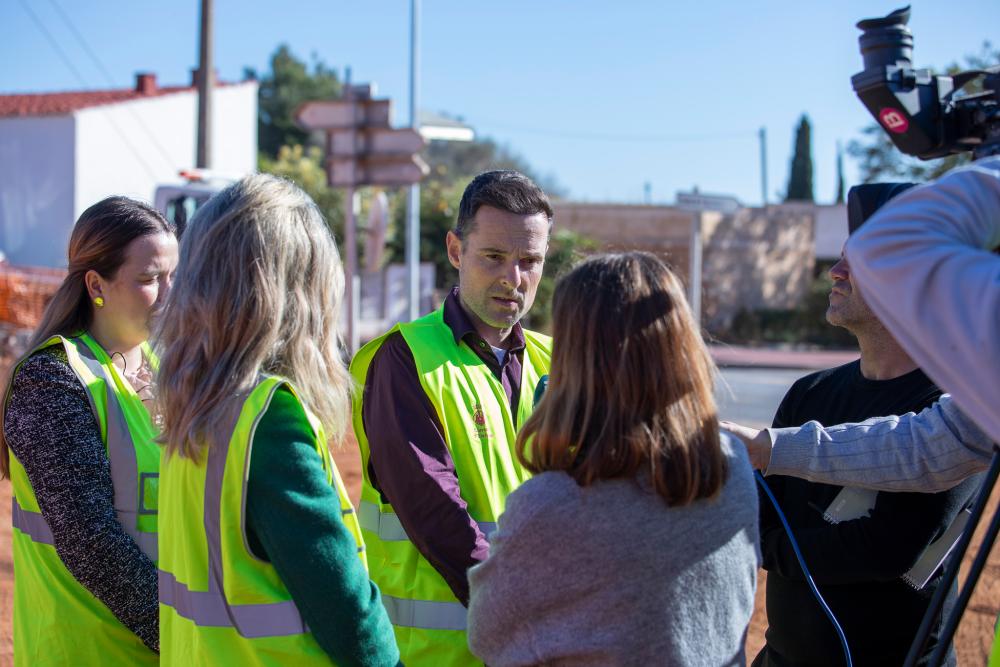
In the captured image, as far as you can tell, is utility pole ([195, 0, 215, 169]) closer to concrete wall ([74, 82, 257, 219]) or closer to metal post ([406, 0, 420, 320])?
metal post ([406, 0, 420, 320])

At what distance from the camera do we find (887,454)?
7.38 ft

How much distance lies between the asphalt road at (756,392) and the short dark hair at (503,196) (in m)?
7.26

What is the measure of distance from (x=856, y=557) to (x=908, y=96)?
44.8 inches

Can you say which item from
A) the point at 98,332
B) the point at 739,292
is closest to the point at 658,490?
the point at 98,332

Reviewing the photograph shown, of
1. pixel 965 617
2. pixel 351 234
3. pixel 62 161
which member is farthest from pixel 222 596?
pixel 62 161

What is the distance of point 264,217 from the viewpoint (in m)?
1.90

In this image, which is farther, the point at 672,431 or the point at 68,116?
the point at 68,116

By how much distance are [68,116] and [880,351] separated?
26.8 metres

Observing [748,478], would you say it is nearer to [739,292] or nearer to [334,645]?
[334,645]

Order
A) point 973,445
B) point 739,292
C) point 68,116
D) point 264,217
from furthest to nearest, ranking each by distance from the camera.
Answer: point 739,292
point 68,116
point 973,445
point 264,217

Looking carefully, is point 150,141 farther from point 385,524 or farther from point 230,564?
point 230,564

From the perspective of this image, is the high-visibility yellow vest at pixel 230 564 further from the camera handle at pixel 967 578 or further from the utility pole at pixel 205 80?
the utility pole at pixel 205 80

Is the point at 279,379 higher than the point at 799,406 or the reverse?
higher

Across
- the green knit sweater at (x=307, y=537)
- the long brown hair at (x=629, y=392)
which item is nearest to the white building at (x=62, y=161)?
the green knit sweater at (x=307, y=537)
